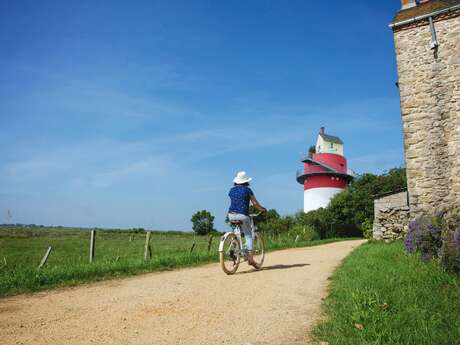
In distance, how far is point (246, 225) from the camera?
803cm

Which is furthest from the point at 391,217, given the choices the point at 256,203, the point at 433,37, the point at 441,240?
the point at 256,203

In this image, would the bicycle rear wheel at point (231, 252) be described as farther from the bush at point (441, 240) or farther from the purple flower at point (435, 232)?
the purple flower at point (435, 232)

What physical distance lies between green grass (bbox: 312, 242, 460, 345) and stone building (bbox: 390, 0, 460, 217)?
580 centimetres

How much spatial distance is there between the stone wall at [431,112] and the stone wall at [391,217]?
5115 millimetres

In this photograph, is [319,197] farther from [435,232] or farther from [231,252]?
[231,252]

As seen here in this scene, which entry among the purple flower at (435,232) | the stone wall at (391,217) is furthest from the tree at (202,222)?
the purple flower at (435,232)

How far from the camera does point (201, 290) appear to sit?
576cm

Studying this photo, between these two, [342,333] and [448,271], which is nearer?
[342,333]

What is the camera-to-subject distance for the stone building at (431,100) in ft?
35.1

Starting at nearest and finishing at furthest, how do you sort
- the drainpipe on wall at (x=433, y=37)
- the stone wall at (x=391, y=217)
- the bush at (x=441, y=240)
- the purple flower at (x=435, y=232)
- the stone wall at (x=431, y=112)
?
the bush at (x=441, y=240) < the purple flower at (x=435, y=232) < the stone wall at (x=431, y=112) < the drainpipe on wall at (x=433, y=37) < the stone wall at (x=391, y=217)

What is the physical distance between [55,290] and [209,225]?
80.4m

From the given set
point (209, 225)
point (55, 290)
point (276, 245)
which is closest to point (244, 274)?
point (55, 290)

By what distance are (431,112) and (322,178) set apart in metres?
30.0

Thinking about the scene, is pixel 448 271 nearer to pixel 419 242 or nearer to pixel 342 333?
pixel 419 242
